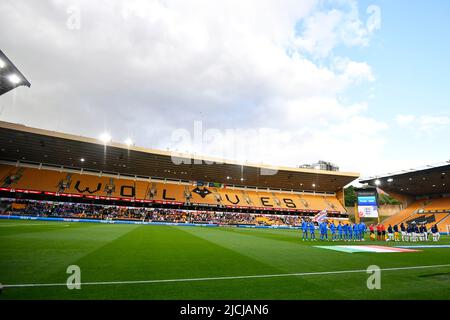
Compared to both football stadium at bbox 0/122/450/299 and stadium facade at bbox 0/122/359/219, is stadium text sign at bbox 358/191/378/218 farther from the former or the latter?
stadium facade at bbox 0/122/359/219

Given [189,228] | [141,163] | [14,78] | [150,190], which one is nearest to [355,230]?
[189,228]

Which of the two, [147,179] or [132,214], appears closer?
[132,214]

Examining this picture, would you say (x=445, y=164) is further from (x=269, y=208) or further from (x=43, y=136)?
(x=43, y=136)

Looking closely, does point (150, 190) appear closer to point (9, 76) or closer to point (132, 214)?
point (132, 214)

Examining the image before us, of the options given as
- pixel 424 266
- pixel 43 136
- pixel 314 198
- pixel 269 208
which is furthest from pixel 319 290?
pixel 314 198

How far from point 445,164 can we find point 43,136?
55.7m

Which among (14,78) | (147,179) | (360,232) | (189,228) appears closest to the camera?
(14,78)

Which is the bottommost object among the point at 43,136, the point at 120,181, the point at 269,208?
the point at 269,208

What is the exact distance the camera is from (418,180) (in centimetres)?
4275

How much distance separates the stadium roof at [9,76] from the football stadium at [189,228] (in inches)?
390

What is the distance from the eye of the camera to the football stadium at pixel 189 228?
5.46 meters

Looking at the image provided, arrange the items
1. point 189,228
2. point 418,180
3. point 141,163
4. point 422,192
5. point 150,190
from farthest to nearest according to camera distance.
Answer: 1. point 422,192
2. point 150,190
3. point 141,163
4. point 418,180
5. point 189,228

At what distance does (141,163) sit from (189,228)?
18.9 meters
